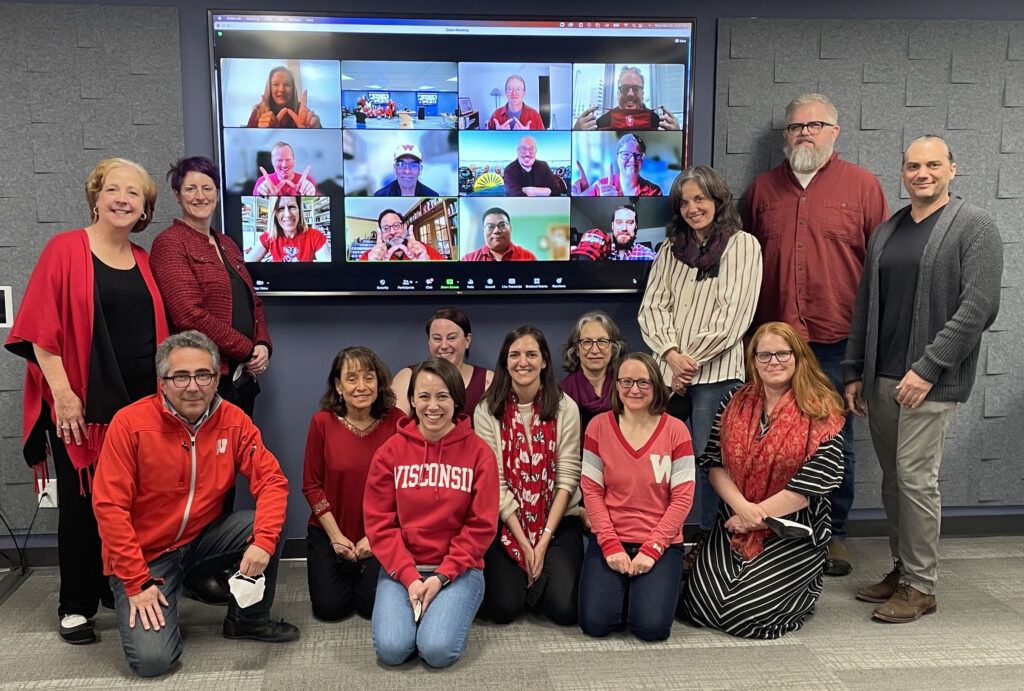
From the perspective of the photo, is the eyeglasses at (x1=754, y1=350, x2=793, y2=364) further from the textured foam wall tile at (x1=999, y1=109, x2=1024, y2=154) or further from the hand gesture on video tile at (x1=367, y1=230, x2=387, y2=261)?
the textured foam wall tile at (x1=999, y1=109, x2=1024, y2=154)

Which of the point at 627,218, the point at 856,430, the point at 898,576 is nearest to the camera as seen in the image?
the point at 898,576

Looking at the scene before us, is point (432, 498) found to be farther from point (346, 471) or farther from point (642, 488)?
point (642, 488)

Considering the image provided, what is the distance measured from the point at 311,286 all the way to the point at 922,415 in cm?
225

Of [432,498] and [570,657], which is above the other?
[432,498]

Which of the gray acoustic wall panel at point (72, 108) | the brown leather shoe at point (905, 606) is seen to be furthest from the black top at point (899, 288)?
the gray acoustic wall panel at point (72, 108)

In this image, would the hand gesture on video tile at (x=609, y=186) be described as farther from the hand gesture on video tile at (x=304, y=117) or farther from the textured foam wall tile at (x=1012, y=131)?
the textured foam wall tile at (x=1012, y=131)

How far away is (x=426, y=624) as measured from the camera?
2.31m

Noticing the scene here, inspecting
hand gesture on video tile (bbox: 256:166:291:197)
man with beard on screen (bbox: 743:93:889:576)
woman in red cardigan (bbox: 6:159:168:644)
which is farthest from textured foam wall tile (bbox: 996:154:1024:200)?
woman in red cardigan (bbox: 6:159:168:644)

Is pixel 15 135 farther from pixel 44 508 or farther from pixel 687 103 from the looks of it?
pixel 687 103

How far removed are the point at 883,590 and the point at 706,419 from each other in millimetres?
844

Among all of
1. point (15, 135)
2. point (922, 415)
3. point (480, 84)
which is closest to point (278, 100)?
point (480, 84)

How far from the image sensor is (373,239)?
313 centimetres

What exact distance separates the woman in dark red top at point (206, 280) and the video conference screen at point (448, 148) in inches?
12.1

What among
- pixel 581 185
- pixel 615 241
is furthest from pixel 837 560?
pixel 581 185
